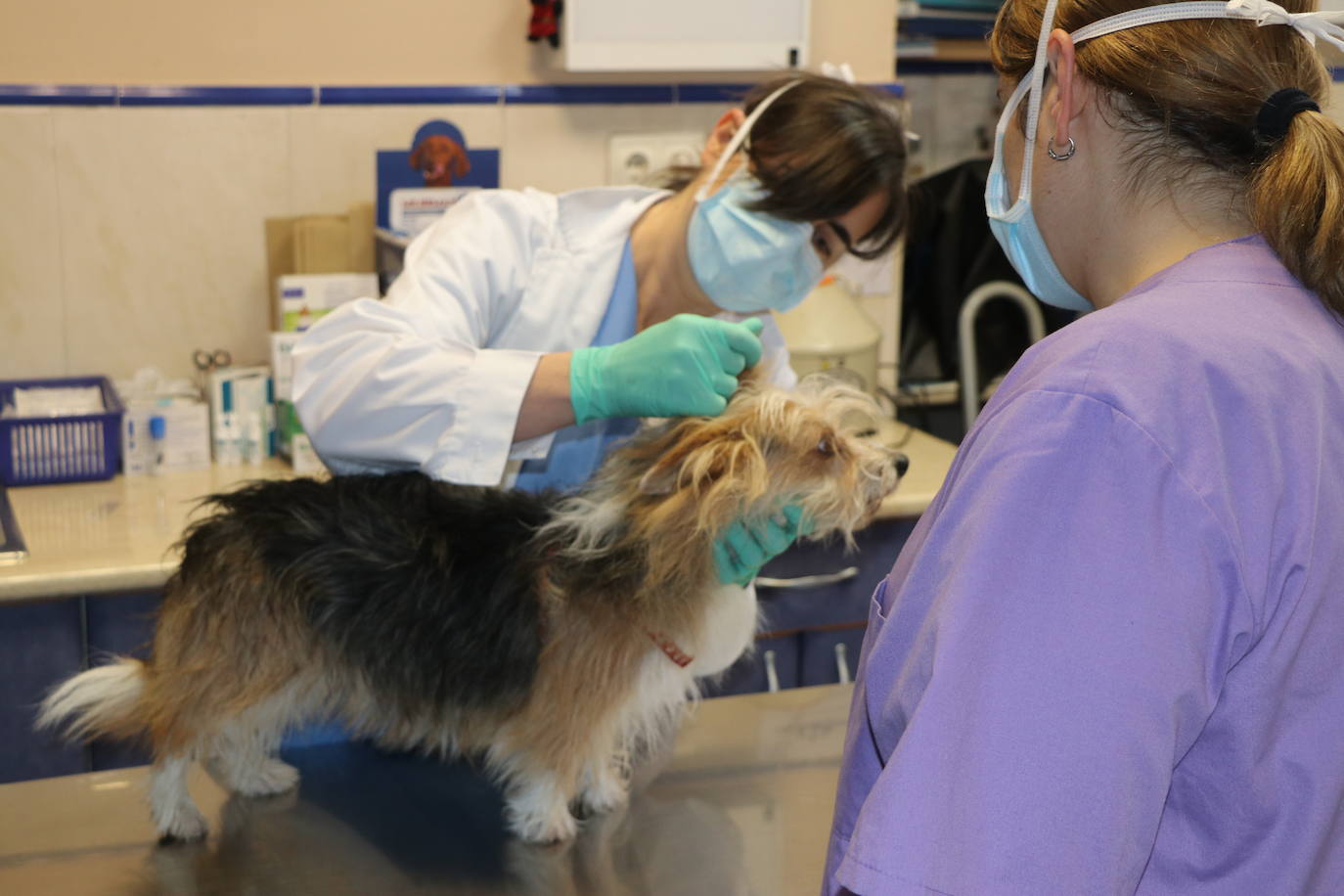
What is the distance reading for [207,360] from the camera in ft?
8.92

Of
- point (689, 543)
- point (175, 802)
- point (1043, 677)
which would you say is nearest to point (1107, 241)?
point (1043, 677)

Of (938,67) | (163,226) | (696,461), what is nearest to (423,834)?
(696,461)

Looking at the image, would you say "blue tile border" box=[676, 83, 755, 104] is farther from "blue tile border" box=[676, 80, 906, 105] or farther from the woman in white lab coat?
the woman in white lab coat

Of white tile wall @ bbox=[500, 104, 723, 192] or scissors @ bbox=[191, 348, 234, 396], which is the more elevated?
white tile wall @ bbox=[500, 104, 723, 192]

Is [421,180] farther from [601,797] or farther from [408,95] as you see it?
[601,797]

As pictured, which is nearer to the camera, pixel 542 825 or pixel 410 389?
pixel 542 825

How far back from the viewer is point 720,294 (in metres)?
1.97

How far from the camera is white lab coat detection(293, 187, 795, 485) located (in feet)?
5.38

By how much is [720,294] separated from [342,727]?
2.73 ft

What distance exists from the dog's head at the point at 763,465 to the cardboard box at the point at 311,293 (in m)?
1.14

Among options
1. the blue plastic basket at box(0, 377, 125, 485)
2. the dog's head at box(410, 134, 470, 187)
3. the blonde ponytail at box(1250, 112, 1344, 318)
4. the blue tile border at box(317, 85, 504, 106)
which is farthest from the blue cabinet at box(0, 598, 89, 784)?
the blonde ponytail at box(1250, 112, 1344, 318)

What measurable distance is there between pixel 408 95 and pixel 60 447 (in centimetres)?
100

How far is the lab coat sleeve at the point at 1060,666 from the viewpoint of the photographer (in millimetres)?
753

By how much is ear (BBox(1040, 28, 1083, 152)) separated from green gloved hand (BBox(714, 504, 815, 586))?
28.1 inches
